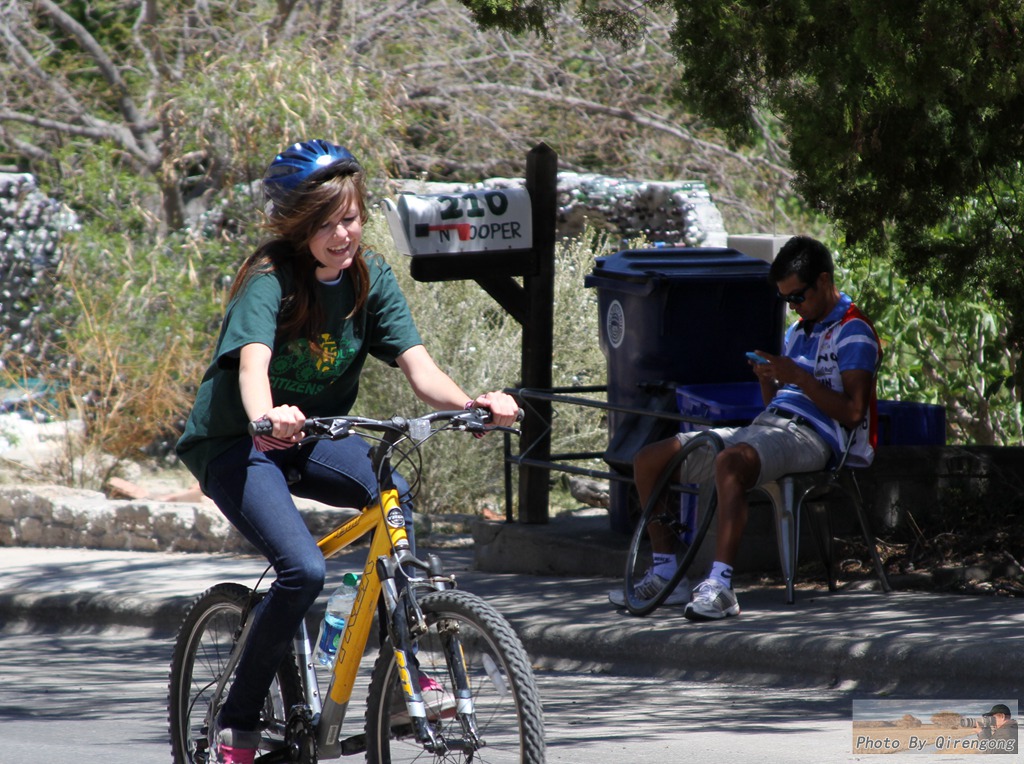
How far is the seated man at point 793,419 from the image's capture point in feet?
21.0

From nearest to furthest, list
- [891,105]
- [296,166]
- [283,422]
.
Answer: [283,422] < [296,166] < [891,105]

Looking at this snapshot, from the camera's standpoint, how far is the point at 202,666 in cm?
437

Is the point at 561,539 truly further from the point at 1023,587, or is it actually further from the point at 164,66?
the point at 164,66

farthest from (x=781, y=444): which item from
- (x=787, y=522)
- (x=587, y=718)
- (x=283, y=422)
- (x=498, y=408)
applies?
(x=283, y=422)

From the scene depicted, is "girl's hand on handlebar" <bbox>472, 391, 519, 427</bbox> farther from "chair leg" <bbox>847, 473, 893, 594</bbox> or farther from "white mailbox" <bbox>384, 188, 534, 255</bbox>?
"white mailbox" <bbox>384, 188, 534, 255</bbox>

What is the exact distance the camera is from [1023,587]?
6.82 metres

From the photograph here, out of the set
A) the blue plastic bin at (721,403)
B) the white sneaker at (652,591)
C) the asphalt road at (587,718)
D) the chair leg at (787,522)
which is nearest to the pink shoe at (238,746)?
the asphalt road at (587,718)

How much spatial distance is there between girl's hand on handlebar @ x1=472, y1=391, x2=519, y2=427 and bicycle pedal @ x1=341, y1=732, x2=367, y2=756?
2.81 feet

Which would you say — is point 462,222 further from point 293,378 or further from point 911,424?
point 293,378

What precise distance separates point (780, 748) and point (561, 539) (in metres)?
3.31

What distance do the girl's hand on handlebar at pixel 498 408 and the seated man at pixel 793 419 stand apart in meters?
2.77

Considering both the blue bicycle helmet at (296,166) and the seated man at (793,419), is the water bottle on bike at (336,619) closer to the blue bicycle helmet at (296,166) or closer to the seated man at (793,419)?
the blue bicycle helmet at (296,166)

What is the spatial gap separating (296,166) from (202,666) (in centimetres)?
149

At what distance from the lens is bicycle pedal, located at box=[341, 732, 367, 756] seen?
150 inches
